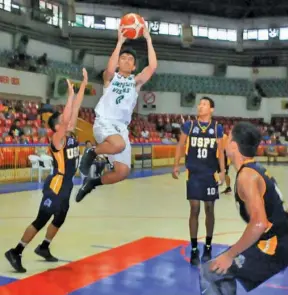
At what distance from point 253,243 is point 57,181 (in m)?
2.68

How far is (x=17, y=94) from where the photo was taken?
74.4 ft

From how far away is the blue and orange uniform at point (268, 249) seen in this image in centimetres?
293

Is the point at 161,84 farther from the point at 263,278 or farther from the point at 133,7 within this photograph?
the point at 263,278

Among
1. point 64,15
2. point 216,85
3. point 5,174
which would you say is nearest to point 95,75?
point 64,15

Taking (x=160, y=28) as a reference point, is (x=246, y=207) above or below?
below

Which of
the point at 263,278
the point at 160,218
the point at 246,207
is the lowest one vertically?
the point at 160,218

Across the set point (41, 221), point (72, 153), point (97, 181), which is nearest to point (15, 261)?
point (41, 221)

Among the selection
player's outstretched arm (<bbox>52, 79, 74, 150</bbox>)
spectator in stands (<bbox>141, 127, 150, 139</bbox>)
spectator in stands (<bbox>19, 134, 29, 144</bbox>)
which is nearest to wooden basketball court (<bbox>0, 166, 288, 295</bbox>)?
player's outstretched arm (<bbox>52, 79, 74, 150</bbox>)

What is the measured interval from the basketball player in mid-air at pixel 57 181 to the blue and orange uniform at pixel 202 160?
1.26m

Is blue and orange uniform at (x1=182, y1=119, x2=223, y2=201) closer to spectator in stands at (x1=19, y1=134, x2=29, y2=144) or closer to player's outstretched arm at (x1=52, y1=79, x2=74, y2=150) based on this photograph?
player's outstretched arm at (x1=52, y1=79, x2=74, y2=150)

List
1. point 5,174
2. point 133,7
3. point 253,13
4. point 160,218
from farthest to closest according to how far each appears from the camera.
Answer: point 253,13 < point 133,7 < point 5,174 < point 160,218

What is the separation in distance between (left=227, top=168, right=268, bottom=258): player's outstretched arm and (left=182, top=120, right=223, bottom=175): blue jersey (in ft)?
8.16

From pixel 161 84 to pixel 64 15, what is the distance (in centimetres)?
785

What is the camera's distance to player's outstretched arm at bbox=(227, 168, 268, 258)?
8.87 feet
